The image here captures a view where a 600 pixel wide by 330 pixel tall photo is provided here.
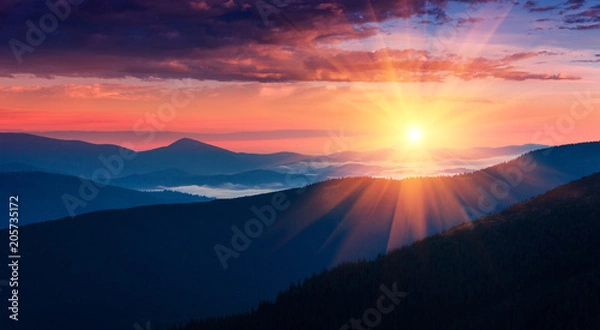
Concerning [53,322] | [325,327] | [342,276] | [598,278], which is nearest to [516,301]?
[598,278]

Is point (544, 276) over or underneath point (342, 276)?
underneath

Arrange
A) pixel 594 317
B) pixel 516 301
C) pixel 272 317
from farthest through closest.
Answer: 1. pixel 272 317
2. pixel 516 301
3. pixel 594 317

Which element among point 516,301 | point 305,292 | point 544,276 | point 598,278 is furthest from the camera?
point 305,292

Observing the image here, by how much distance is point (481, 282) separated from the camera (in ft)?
255

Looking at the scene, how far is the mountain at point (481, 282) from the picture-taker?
60344mm

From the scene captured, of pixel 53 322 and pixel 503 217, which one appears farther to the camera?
pixel 53 322

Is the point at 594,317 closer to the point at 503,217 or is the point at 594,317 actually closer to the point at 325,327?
the point at 325,327

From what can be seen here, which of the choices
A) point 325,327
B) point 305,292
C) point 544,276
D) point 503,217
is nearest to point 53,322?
point 305,292

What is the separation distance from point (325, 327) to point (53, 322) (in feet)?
517

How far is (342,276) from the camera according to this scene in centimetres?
9681

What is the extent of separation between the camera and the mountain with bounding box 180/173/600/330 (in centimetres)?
6034

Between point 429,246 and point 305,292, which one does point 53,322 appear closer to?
point 305,292

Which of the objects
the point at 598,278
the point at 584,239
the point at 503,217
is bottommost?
the point at 598,278

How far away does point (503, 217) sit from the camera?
99750 millimetres
